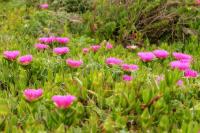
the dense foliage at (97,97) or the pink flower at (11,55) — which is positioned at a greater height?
the pink flower at (11,55)

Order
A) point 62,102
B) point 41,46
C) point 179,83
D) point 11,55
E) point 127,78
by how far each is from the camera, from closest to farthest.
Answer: point 62,102 < point 179,83 < point 127,78 < point 11,55 < point 41,46

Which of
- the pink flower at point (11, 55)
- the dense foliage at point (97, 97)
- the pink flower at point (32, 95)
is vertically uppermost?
the pink flower at point (11, 55)

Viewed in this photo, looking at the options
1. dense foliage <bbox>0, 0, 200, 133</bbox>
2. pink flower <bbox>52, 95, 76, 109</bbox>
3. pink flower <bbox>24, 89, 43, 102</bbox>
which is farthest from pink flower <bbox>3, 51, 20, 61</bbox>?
pink flower <bbox>52, 95, 76, 109</bbox>

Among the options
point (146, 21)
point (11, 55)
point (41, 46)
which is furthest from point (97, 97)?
point (146, 21)

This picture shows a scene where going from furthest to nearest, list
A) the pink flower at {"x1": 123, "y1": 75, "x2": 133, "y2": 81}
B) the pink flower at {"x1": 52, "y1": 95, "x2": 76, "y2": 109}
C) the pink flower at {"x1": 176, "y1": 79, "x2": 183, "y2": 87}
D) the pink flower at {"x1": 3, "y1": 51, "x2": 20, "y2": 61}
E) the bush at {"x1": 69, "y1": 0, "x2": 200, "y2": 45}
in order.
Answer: the bush at {"x1": 69, "y1": 0, "x2": 200, "y2": 45} < the pink flower at {"x1": 3, "y1": 51, "x2": 20, "y2": 61} < the pink flower at {"x1": 123, "y1": 75, "x2": 133, "y2": 81} < the pink flower at {"x1": 176, "y1": 79, "x2": 183, "y2": 87} < the pink flower at {"x1": 52, "y1": 95, "x2": 76, "y2": 109}

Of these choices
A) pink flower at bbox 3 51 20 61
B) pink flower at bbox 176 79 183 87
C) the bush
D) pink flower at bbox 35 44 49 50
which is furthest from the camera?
the bush

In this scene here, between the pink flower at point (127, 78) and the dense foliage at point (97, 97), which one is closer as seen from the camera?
the dense foliage at point (97, 97)

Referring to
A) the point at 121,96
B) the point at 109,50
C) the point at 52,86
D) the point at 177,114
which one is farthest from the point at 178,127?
the point at 109,50

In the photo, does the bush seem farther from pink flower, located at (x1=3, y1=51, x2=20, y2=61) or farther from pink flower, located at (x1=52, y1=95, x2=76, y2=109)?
pink flower, located at (x1=52, y1=95, x2=76, y2=109)

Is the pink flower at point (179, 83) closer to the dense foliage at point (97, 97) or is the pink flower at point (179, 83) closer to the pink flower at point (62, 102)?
the dense foliage at point (97, 97)

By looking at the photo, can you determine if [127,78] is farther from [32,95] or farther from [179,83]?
[32,95]

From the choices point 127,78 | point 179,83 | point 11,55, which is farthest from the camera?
point 11,55

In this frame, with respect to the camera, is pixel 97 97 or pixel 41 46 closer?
pixel 97 97

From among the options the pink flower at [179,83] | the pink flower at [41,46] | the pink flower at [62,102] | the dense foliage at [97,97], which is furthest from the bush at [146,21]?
the pink flower at [62,102]
